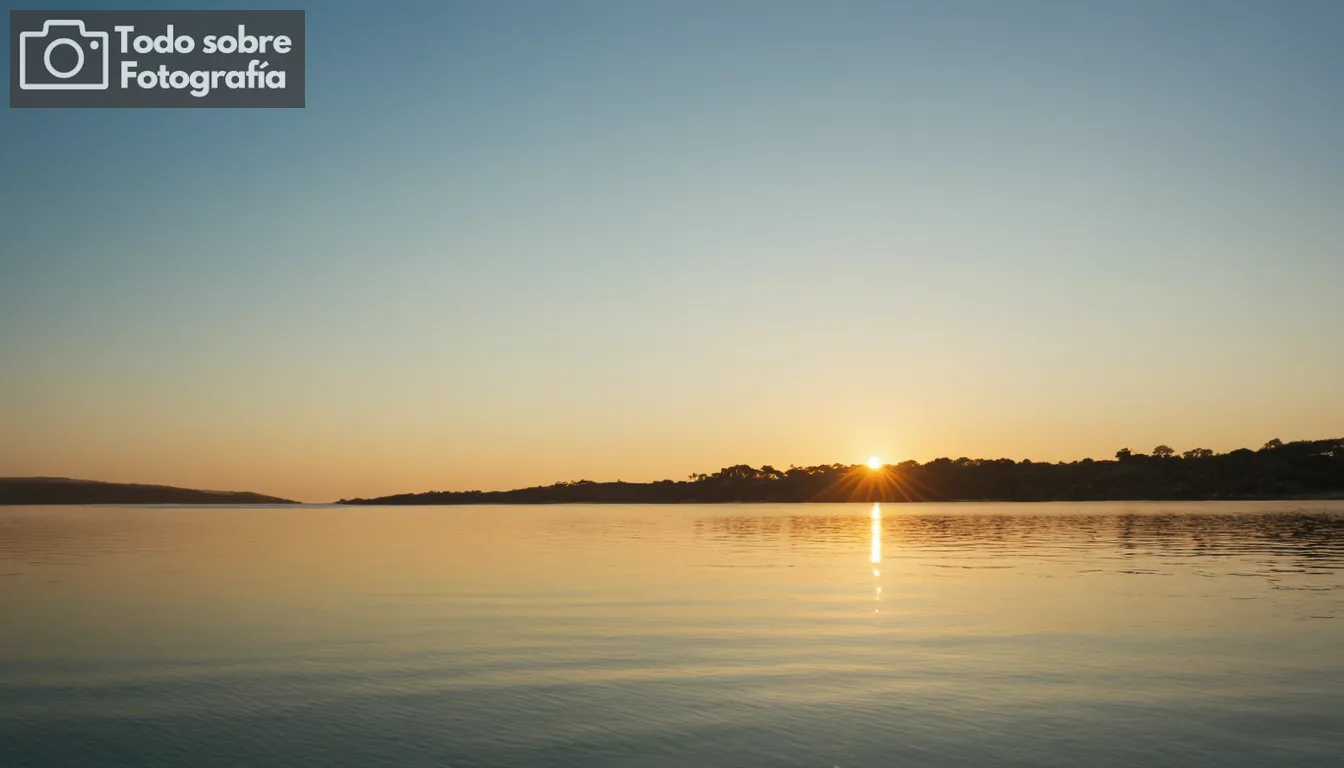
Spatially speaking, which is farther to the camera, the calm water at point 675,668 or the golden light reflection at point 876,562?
the golden light reflection at point 876,562

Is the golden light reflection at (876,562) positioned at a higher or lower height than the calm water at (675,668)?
lower

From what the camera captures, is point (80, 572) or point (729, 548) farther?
point (729, 548)

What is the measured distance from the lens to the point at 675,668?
24984 mm

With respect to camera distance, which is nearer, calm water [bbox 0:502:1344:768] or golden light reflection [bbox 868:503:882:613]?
calm water [bbox 0:502:1344:768]

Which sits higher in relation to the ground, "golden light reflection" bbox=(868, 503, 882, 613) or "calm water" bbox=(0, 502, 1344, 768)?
"calm water" bbox=(0, 502, 1344, 768)

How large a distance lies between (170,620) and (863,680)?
954 inches

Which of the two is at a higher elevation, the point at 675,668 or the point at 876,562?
the point at 675,668

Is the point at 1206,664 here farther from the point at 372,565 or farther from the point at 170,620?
the point at 372,565

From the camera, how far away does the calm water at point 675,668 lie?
17828 mm

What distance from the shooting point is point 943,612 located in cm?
3591

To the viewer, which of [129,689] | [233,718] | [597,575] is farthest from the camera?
[597,575]

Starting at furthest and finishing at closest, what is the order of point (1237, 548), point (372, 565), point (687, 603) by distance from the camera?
point (1237, 548) → point (372, 565) → point (687, 603)

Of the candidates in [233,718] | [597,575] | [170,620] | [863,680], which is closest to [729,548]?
[597,575]

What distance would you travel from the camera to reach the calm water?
58.5 ft
